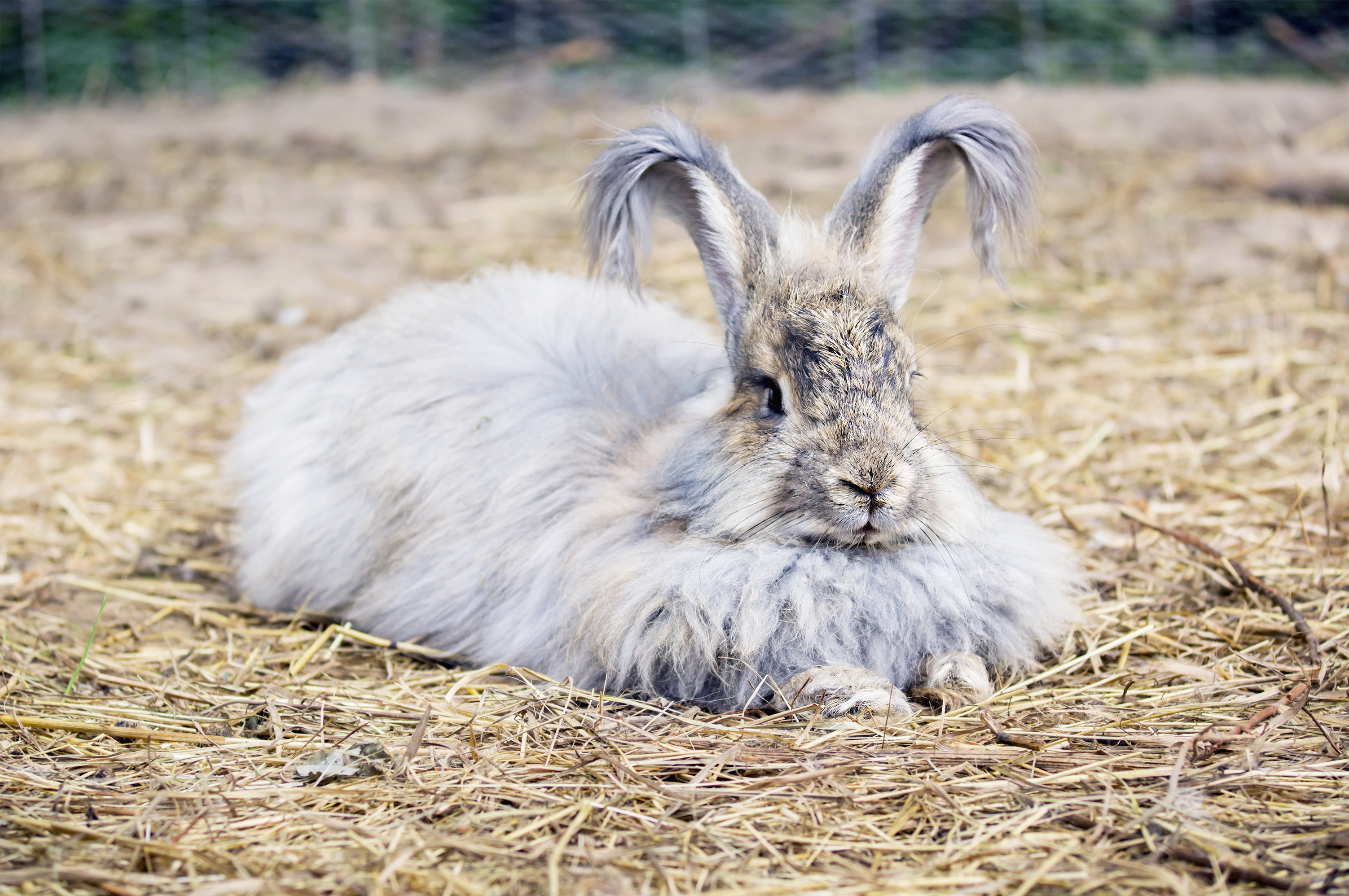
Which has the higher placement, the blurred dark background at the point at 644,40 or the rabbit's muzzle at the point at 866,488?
the blurred dark background at the point at 644,40

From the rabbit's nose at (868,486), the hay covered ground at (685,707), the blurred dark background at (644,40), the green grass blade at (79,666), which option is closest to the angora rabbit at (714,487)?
the rabbit's nose at (868,486)

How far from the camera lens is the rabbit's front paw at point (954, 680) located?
2.60m

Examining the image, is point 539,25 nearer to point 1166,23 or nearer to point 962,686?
point 1166,23

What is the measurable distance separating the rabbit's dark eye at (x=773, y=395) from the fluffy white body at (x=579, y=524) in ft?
0.50

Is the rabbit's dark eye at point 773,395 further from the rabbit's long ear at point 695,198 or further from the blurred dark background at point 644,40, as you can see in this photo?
the blurred dark background at point 644,40

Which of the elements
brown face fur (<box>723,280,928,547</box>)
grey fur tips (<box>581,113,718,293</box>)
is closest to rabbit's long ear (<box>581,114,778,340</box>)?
grey fur tips (<box>581,113,718,293</box>)

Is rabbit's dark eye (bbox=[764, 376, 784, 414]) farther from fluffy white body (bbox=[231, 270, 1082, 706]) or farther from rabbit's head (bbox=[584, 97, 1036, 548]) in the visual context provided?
fluffy white body (bbox=[231, 270, 1082, 706])

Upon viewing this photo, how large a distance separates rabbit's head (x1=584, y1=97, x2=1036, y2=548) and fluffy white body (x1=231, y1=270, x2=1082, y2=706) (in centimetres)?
4

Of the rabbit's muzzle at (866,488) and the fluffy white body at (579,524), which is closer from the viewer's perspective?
the rabbit's muzzle at (866,488)

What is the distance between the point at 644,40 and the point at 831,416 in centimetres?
1164

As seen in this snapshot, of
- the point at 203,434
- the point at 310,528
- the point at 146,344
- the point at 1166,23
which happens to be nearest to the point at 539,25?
the point at 1166,23

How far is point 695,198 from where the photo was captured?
9.87 feet

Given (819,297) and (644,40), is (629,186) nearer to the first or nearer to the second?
(819,297)

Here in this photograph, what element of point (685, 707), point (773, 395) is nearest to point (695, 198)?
point (773, 395)
